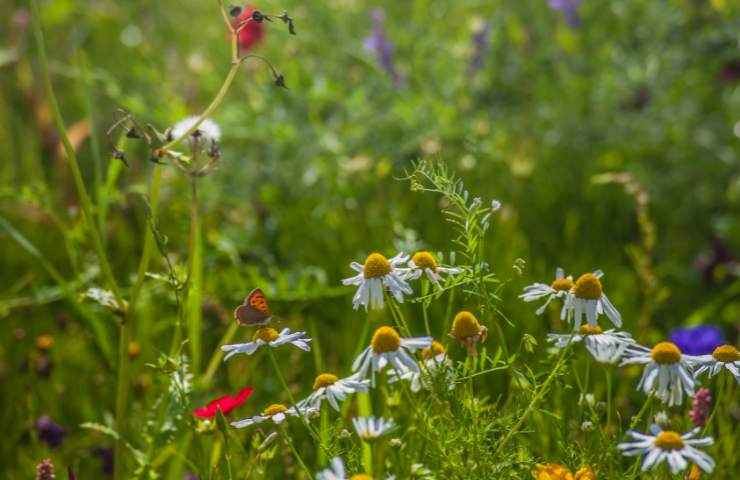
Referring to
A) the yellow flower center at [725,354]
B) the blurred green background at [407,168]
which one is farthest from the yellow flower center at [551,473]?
the blurred green background at [407,168]

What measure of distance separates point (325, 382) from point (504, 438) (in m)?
0.23

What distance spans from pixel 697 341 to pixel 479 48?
1.54 metres

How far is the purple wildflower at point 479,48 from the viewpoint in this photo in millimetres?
2988

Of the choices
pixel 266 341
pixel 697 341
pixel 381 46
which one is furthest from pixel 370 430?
pixel 381 46

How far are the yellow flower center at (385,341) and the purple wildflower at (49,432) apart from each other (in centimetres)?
89

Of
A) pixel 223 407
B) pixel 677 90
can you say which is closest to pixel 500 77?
pixel 677 90

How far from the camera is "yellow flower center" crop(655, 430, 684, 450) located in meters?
0.92

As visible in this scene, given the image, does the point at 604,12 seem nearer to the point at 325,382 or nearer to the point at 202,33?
the point at 202,33

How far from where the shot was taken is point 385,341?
39.9 inches

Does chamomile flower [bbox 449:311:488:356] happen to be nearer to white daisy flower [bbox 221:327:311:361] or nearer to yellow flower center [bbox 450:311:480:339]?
yellow flower center [bbox 450:311:480:339]

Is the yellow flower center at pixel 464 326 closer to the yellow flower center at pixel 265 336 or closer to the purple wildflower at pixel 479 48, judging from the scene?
the yellow flower center at pixel 265 336

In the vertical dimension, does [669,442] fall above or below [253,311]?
below

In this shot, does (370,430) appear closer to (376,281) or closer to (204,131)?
(376,281)

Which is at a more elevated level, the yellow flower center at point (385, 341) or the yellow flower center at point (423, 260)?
the yellow flower center at point (423, 260)
